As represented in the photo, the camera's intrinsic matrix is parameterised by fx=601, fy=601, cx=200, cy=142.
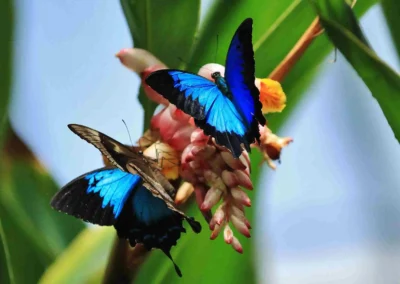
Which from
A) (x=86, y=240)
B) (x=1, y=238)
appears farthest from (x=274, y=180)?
(x=1, y=238)

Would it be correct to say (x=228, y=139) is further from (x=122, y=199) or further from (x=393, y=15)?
(x=393, y=15)

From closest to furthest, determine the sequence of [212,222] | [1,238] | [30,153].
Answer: [212,222] → [1,238] → [30,153]

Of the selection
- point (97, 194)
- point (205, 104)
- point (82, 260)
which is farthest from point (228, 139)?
point (82, 260)

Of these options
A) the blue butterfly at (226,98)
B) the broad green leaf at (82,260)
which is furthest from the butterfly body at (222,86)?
the broad green leaf at (82,260)

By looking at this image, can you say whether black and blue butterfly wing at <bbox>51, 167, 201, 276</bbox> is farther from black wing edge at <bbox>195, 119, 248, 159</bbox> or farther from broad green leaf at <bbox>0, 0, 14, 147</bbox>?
broad green leaf at <bbox>0, 0, 14, 147</bbox>

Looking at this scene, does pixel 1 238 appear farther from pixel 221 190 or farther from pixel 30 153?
pixel 221 190

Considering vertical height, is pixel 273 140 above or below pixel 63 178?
above
